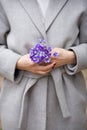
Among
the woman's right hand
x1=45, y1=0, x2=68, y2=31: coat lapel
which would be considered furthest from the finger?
x1=45, y1=0, x2=68, y2=31: coat lapel

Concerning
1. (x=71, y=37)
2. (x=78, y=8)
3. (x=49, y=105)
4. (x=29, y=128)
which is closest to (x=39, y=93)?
(x=49, y=105)

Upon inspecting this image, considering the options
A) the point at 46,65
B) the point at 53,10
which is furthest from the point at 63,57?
the point at 53,10

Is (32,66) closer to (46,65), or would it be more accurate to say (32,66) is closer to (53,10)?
(46,65)

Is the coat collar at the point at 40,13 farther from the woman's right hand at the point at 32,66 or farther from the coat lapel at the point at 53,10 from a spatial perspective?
the woman's right hand at the point at 32,66

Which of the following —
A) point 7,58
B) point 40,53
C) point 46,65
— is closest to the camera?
point 40,53

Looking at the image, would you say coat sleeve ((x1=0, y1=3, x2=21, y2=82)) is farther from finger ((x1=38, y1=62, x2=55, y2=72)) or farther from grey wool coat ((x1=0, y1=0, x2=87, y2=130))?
finger ((x1=38, y1=62, x2=55, y2=72))
